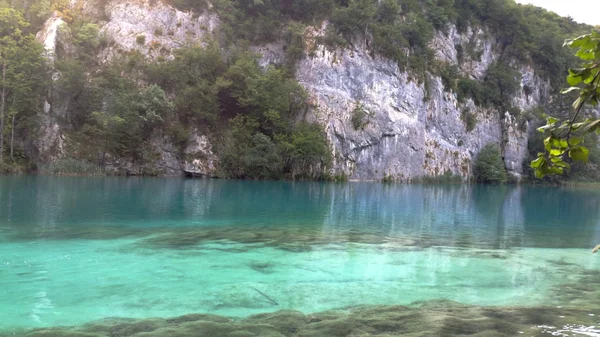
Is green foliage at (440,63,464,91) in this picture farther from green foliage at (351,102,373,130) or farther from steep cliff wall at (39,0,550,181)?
green foliage at (351,102,373,130)

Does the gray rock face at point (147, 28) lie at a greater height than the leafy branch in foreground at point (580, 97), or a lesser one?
greater

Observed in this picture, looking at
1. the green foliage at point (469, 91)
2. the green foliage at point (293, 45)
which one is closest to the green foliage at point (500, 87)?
the green foliage at point (469, 91)

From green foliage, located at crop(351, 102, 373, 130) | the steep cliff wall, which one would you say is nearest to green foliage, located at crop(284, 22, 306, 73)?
the steep cliff wall

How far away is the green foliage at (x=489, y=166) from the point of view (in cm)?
6325

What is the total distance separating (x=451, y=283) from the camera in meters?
8.62

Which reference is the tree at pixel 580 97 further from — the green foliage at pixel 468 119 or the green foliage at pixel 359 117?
the green foliage at pixel 468 119

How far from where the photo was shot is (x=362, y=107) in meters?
55.0

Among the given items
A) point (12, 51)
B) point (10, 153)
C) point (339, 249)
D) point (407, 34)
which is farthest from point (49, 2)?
point (339, 249)

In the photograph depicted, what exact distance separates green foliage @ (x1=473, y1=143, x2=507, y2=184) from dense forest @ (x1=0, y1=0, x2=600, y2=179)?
13.0 m

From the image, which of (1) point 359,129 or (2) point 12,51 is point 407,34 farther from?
(2) point 12,51

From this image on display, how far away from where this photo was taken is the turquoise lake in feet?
21.7

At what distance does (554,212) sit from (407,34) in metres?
41.7

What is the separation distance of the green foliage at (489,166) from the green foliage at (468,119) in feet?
11.7

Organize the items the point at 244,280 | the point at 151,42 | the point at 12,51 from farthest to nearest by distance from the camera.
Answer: the point at 151,42 < the point at 12,51 < the point at 244,280
